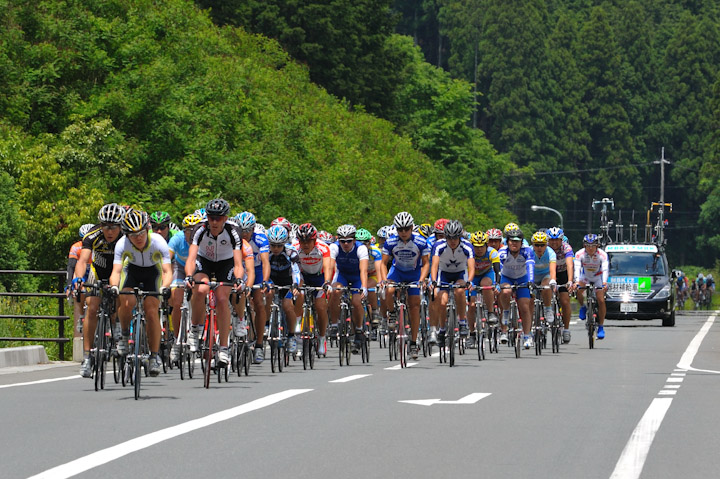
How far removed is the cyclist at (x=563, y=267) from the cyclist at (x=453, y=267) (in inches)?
189

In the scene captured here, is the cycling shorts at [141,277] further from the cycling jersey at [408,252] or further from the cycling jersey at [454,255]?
the cycling jersey at [454,255]

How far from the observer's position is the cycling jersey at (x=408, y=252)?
2017 cm

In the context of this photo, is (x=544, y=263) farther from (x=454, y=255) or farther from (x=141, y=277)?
(x=141, y=277)

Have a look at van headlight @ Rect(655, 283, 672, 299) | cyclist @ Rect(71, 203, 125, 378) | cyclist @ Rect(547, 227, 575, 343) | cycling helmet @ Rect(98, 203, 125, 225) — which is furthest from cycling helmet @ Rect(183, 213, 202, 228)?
van headlight @ Rect(655, 283, 672, 299)

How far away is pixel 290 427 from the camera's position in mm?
11469

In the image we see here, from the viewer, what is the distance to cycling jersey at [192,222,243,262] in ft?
51.5

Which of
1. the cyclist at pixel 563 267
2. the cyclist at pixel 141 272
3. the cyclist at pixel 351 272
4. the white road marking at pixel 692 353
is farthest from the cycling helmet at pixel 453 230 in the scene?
the cyclist at pixel 141 272

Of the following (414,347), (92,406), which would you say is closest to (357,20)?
(414,347)

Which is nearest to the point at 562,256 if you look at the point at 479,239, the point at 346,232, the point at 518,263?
the point at 518,263

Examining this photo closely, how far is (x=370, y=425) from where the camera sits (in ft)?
38.4

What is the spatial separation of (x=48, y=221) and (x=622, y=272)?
1533 cm

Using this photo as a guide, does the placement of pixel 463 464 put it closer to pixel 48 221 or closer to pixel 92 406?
pixel 92 406

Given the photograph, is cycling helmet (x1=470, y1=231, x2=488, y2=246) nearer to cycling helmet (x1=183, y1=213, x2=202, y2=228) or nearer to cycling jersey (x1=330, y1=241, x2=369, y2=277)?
cycling jersey (x1=330, y1=241, x2=369, y2=277)

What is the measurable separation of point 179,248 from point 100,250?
2571 mm
